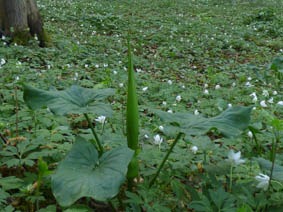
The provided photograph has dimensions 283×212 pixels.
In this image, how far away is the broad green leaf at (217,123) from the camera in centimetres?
141

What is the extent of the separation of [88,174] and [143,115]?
1871 millimetres

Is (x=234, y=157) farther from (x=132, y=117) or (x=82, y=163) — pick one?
(x=82, y=163)

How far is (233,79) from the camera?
5109 millimetres

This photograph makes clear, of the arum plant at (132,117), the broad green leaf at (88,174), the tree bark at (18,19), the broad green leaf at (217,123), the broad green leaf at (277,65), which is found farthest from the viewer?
the tree bark at (18,19)

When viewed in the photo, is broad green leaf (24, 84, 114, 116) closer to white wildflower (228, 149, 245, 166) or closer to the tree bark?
white wildflower (228, 149, 245, 166)

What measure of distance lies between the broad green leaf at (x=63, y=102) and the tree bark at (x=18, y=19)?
4.25 m

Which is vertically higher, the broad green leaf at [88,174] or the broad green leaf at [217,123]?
the broad green leaf at [217,123]

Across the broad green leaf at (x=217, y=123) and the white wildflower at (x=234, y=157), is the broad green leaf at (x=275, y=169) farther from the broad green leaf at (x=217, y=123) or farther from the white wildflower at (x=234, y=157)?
the broad green leaf at (x=217, y=123)

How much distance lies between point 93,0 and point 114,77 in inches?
400

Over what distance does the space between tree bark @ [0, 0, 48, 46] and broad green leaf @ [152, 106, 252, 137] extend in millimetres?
4731

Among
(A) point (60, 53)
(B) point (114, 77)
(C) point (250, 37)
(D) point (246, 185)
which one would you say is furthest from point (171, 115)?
(C) point (250, 37)

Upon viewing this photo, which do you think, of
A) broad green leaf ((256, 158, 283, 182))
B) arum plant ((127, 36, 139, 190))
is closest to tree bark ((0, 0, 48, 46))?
arum plant ((127, 36, 139, 190))

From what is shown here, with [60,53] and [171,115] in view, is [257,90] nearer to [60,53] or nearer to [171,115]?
[171,115]

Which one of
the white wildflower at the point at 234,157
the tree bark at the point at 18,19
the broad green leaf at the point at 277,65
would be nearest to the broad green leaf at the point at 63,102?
the white wildflower at the point at 234,157
